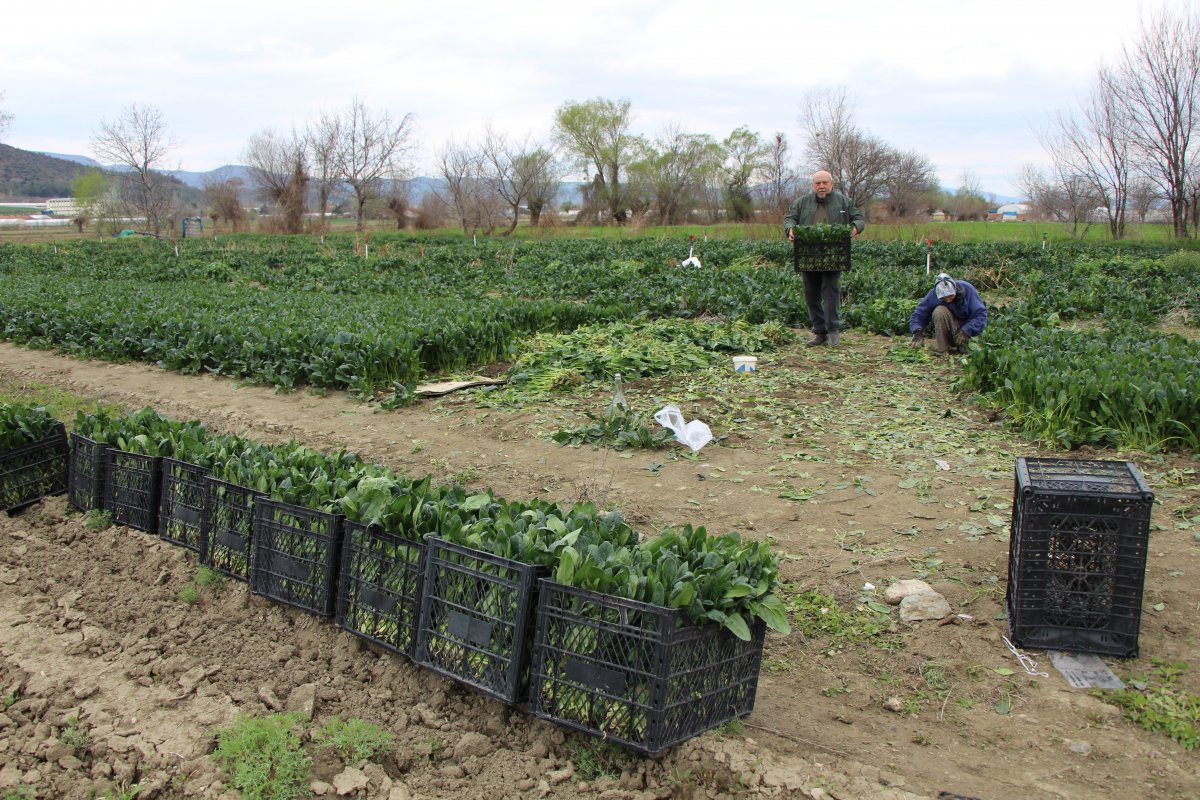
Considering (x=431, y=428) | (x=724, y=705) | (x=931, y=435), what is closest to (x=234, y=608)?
(x=724, y=705)

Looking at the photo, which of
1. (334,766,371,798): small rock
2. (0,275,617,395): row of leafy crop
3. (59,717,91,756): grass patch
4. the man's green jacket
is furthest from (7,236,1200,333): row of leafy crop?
(59,717,91,756): grass patch

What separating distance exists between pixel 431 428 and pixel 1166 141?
43.8 metres

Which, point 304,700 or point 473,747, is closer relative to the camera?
point 473,747

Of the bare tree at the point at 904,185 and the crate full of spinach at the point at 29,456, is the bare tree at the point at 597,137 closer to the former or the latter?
the bare tree at the point at 904,185

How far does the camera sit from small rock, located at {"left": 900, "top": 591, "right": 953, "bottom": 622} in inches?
177

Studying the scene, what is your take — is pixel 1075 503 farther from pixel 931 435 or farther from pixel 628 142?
pixel 628 142

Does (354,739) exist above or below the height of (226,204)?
below

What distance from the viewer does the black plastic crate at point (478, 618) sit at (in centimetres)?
341

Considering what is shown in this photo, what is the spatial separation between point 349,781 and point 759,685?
1.80 meters

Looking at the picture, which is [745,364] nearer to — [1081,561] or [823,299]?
[823,299]

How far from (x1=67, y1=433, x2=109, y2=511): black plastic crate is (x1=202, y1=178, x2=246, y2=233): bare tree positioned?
6751cm

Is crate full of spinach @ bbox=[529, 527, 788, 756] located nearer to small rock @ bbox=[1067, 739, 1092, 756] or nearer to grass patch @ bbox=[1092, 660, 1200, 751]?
small rock @ bbox=[1067, 739, 1092, 756]

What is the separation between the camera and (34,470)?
6.29 m

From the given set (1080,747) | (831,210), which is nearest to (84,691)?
(1080,747)
